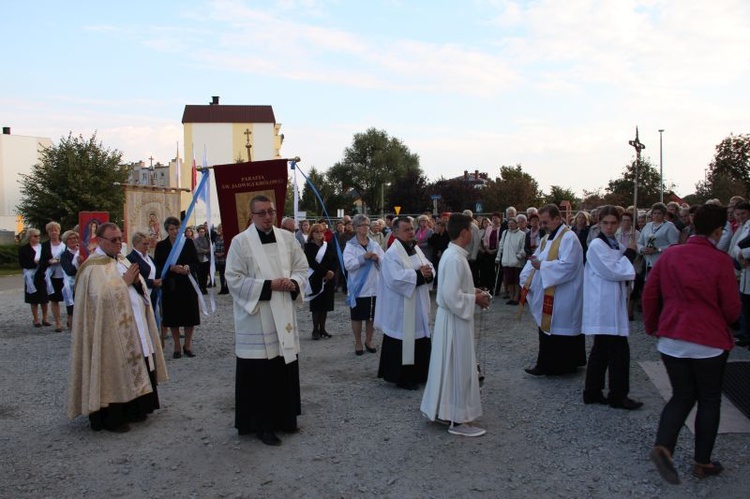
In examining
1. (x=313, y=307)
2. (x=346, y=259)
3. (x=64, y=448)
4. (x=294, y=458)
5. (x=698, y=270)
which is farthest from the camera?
(x=313, y=307)

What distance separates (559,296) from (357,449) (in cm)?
299

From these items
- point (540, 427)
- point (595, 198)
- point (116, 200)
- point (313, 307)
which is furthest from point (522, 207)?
point (540, 427)

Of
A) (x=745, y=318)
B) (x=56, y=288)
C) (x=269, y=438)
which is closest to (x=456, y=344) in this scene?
(x=269, y=438)

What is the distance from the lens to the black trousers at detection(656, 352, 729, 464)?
13.9 ft

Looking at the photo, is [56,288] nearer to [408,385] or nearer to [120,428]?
[120,428]

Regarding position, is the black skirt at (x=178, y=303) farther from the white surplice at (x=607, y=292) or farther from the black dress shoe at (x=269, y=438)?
the white surplice at (x=607, y=292)

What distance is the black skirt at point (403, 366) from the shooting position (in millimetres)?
6884

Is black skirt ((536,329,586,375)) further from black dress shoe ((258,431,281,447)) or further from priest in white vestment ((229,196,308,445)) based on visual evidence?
black dress shoe ((258,431,281,447))

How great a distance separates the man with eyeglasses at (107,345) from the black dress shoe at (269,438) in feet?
4.23

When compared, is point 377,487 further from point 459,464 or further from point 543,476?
point 543,476

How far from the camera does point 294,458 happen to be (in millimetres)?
5027

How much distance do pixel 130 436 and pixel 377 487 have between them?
99.3 inches

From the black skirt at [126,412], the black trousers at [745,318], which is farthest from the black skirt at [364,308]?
the black trousers at [745,318]

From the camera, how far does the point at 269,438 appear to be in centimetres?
533
